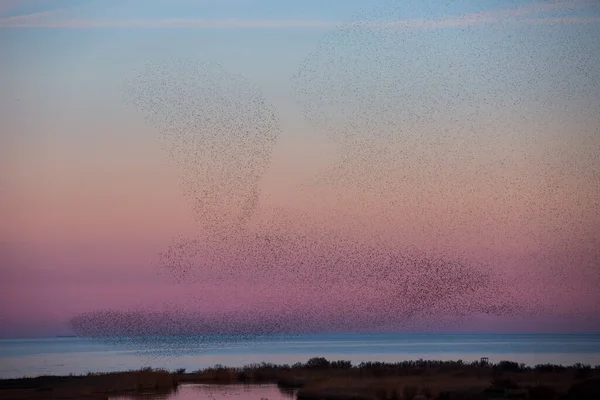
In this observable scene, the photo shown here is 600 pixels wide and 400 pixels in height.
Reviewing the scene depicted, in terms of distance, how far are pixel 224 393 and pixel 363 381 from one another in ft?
14.8

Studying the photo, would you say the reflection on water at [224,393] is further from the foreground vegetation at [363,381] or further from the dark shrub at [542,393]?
the dark shrub at [542,393]

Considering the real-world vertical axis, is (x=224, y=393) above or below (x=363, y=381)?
below

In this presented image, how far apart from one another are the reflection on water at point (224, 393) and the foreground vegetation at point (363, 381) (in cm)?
49

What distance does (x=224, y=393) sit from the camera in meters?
33.2

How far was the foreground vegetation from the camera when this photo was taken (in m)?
28.8

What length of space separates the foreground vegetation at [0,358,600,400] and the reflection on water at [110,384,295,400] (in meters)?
0.49

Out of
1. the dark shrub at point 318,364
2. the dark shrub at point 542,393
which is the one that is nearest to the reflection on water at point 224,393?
the dark shrub at point 318,364

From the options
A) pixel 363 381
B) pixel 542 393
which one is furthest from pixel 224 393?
pixel 542 393

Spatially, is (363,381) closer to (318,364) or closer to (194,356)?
(318,364)

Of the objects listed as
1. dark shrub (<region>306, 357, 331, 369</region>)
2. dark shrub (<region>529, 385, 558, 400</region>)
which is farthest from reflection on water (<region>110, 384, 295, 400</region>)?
dark shrub (<region>529, 385, 558, 400</region>)

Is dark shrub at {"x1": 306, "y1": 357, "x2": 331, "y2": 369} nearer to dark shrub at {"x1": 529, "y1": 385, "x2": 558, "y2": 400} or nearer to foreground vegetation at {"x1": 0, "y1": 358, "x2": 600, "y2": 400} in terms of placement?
foreground vegetation at {"x1": 0, "y1": 358, "x2": 600, "y2": 400}

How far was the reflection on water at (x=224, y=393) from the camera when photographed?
31812 millimetres

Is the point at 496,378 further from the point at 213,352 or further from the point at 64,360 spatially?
the point at 213,352

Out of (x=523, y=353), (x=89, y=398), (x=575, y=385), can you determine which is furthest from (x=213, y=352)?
(x=575, y=385)
